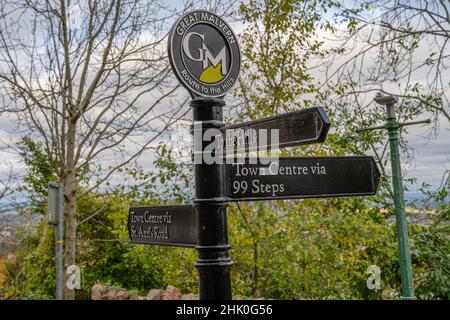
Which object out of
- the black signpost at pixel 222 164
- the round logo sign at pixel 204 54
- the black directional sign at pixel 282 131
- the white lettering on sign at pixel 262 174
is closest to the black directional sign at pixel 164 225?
the black signpost at pixel 222 164

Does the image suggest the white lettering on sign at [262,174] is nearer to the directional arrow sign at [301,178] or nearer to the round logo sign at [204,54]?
the directional arrow sign at [301,178]

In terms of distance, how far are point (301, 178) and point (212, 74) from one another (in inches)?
27.2

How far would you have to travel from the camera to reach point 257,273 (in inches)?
300

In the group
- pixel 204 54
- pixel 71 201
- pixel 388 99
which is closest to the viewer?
pixel 204 54

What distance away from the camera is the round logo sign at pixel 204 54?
250 cm

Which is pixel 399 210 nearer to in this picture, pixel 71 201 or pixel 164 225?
pixel 164 225

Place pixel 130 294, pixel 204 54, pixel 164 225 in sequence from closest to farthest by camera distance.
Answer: pixel 204 54
pixel 164 225
pixel 130 294

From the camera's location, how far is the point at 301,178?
8.52 ft

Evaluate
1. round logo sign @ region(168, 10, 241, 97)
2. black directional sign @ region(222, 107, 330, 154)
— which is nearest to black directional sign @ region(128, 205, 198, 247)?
black directional sign @ region(222, 107, 330, 154)

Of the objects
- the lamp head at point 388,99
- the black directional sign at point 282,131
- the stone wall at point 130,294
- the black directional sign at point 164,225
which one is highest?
the lamp head at point 388,99

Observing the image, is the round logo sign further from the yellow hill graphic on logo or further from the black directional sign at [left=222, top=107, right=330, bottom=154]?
the black directional sign at [left=222, top=107, right=330, bottom=154]

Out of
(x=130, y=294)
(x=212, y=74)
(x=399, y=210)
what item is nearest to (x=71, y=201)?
(x=130, y=294)

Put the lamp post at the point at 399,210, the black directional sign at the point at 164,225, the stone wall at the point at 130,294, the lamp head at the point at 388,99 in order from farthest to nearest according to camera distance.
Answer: the stone wall at the point at 130,294
the lamp head at the point at 388,99
the lamp post at the point at 399,210
the black directional sign at the point at 164,225
